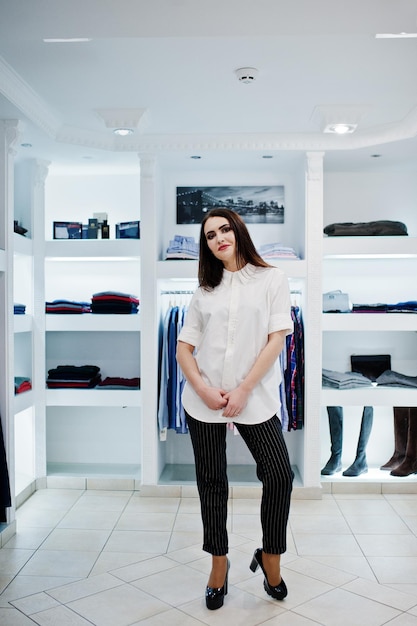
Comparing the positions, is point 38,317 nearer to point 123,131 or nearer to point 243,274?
point 123,131

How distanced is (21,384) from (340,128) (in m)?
2.60

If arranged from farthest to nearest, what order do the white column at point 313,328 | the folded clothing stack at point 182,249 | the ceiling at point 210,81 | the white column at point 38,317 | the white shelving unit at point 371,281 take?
the white shelving unit at point 371,281, the white column at point 38,317, the folded clothing stack at point 182,249, the white column at point 313,328, the ceiling at point 210,81

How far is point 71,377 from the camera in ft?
14.8

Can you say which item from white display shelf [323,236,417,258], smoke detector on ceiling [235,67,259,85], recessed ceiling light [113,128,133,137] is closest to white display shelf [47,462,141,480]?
white display shelf [323,236,417,258]

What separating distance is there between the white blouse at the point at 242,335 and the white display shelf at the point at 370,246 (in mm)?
→ 1707

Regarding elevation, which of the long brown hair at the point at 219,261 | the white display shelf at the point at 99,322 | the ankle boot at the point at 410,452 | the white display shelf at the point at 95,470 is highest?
the long brown hair at the point at 219,261

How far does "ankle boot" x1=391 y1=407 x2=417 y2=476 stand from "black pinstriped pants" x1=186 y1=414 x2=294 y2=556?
6.82ft

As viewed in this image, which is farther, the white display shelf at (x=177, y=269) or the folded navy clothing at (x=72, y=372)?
the folded navy clothing at (x=72, y=372)

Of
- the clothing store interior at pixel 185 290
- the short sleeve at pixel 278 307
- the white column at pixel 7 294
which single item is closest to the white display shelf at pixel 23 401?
the clothing store interior at pixel 185 290

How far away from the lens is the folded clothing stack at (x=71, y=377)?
4.49 metres

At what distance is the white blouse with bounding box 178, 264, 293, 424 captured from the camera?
2611mm

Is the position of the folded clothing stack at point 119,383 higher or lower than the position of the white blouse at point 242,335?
lower

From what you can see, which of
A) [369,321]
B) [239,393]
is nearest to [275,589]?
[239,393]

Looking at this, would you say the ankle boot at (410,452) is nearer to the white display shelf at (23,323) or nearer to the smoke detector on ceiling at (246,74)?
the smoke detector on ceiling at (246,74)
